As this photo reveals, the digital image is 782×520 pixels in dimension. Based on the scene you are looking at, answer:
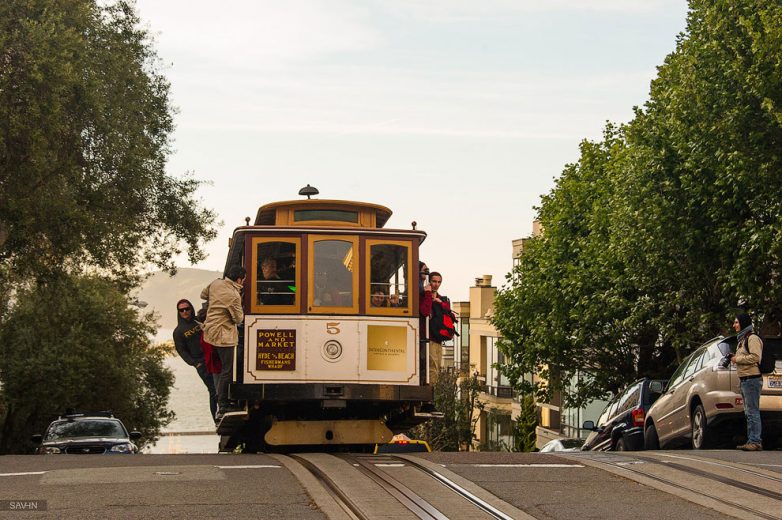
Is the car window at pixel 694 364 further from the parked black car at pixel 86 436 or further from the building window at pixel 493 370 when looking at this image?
the building window at pixel 493 370

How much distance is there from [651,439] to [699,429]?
8.73 ft

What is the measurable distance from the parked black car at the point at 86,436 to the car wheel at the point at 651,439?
954cm

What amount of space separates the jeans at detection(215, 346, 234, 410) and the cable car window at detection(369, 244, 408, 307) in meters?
2.01

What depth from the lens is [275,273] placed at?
16.6 meters

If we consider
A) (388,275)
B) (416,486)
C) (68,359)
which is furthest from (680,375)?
(68,359)

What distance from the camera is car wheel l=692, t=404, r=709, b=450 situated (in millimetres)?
17000

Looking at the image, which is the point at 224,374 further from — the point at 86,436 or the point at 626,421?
the point at 86,436

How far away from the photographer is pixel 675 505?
10.0 meters

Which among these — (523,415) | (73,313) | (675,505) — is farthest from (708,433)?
(523,415)

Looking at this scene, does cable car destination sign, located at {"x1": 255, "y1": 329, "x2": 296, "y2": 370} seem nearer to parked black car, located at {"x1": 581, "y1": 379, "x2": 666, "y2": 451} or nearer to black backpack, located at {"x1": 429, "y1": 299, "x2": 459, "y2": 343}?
black backpack, located at {"x1": 429, "y1": 299, "x2": 459, "y2": 343}

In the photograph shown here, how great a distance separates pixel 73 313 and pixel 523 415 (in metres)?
19.9

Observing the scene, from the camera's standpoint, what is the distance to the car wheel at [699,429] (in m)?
17.0

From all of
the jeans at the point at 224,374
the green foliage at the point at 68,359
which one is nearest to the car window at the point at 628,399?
the jeans at the point at 224,374

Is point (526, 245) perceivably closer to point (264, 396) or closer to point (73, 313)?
point (73, 313)
